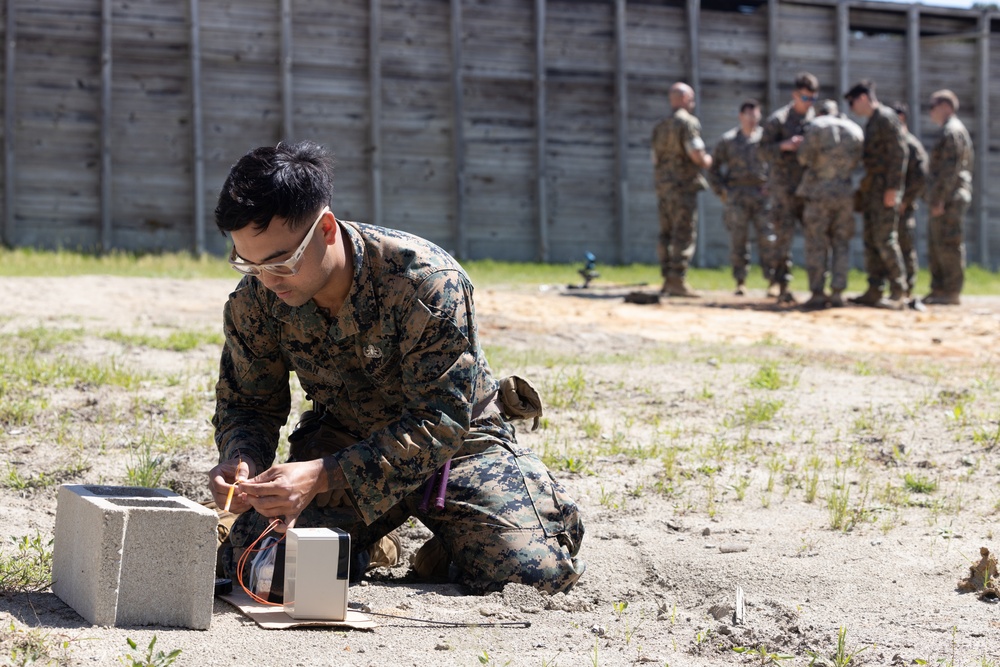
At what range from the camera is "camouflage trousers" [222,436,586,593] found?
12.1 feet

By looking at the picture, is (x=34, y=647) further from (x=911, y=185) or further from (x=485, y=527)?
(x=911, y=185)

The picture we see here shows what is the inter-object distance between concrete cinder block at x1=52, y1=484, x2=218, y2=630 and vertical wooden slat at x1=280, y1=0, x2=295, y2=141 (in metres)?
13.7

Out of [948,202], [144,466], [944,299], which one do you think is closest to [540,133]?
[948,202]

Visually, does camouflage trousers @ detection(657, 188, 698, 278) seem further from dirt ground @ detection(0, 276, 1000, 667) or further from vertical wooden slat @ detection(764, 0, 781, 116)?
vertical wooden slat @ detection(764, 0, 781, 116)

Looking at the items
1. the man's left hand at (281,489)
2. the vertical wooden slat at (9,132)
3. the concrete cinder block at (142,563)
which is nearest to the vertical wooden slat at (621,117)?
the vertical wooden slat at (9,132)

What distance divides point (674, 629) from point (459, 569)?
0.80 metres

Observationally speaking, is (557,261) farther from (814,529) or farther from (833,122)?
(814,529)

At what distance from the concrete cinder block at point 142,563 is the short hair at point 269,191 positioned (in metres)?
0.79

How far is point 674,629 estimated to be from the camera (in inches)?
130

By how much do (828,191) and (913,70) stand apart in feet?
29.7

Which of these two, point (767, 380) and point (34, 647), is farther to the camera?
point (767, 380)

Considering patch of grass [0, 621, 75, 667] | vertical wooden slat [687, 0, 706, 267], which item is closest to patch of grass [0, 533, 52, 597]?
patch of grass [0, 621, 75, 667]

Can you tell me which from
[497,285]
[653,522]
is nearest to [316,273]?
[653,522]

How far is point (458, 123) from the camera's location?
56.2ft
